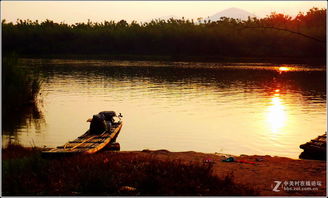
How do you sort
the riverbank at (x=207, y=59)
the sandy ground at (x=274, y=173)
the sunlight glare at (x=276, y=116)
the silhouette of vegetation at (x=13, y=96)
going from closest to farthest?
the sandy ground at (x=274, y=173)
the silhouette of vegetation at (x=13, y=96)
the sunlight glare at (x=276, y=116)
the riverbank at (x=207, y=59)

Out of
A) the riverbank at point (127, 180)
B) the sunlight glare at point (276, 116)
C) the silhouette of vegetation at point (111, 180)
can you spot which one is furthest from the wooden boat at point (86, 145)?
the sunlight glare at point (276, 116)

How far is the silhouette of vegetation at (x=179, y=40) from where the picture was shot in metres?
104

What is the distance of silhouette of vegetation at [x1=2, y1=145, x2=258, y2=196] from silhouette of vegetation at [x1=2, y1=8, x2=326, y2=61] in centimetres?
9231

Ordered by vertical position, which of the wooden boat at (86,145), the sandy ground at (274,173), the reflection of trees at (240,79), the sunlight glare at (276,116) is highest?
the wooden boat at (86,145)

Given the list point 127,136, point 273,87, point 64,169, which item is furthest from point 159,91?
point 64,169

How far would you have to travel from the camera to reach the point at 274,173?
51.5 ft

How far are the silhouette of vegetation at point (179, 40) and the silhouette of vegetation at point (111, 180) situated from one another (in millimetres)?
92311

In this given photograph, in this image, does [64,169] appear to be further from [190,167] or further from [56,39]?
[56,39]

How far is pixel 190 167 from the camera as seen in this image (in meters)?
12.6

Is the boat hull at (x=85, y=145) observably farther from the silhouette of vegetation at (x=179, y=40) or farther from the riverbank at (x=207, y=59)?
the silhouette of vegetation at (x=179, y=40)

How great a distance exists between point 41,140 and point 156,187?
14447 mm

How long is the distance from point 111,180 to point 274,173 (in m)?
6.49

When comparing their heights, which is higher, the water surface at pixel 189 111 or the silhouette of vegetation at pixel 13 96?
the silhouette of vegetation at pixel 13 96

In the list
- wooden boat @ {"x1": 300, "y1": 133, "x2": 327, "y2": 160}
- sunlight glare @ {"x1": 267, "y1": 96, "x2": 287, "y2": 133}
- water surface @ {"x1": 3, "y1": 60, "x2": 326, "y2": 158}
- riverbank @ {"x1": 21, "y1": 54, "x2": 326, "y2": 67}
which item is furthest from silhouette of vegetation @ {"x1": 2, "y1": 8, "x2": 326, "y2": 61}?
wooden boat @ {"x1": 300, "y1": 133, "x2": 327, "y2": 160}
